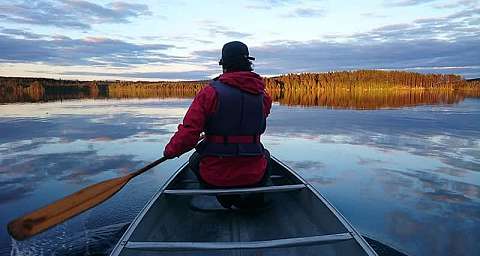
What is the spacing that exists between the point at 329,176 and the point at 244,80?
4267mm

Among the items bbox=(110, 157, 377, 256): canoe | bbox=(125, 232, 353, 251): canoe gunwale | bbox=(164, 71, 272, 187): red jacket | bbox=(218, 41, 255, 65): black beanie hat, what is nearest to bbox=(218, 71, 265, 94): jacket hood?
bbox=(164, 71, 272, 187): red jacket

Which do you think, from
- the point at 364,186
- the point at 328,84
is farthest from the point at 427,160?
the point at 328,84

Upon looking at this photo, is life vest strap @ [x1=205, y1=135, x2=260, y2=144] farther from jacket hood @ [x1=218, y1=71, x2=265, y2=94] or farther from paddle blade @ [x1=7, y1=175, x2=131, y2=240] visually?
paddle blade @ [x1=7, y1=175, x2=131, y2=240]

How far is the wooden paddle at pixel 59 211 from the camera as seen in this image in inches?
128

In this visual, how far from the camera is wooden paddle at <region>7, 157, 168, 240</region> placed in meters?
3.25

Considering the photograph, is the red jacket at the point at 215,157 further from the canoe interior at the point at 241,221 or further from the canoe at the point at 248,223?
the canoe interior at the point at 241,221

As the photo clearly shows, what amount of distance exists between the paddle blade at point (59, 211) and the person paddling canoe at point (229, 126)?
841 millimetres

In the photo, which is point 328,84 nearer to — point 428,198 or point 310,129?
point 310,129

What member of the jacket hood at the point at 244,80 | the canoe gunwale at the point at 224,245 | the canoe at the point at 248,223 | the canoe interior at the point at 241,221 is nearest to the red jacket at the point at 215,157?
the jacket hood at the point at 244,80

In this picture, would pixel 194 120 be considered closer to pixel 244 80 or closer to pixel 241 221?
pixel 244 80

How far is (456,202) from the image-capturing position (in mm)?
5750

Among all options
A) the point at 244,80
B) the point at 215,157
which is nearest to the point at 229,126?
the point at 215,157

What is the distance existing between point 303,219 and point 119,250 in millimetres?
1934

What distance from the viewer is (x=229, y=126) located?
361 cm
